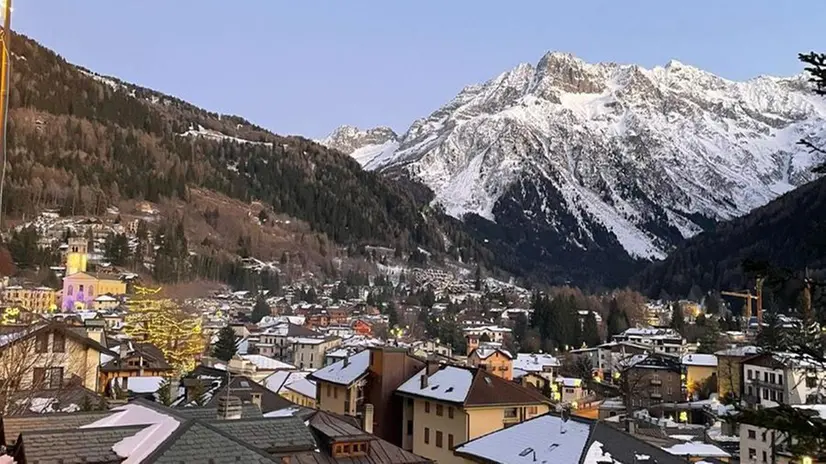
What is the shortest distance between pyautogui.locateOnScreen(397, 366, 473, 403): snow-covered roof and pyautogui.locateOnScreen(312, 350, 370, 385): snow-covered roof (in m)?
2.56

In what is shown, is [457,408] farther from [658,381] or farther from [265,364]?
[658,381]

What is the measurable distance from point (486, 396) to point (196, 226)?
165633mm

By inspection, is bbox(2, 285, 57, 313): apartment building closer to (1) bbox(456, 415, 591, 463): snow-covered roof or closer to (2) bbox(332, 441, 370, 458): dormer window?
(1) bbox(456, 415, 591, 463): snow-covered roof

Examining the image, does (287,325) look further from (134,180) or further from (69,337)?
(134,180)

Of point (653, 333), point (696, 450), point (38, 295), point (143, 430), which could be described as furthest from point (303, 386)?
point (38, 295)

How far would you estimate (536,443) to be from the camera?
25891mm

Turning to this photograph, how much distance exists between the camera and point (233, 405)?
20.2m

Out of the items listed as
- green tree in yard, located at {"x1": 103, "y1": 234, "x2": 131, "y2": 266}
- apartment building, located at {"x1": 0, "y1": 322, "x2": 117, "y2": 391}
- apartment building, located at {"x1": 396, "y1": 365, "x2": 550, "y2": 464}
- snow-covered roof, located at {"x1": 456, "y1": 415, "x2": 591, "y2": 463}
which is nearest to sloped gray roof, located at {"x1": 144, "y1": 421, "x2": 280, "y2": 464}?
snow-covered roof, located at {"x1": 456, "y1": 415, "x2": 591, "y2": 463}

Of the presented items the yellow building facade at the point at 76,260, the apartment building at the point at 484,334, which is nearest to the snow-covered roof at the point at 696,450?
the apartment building at the point at 484,334

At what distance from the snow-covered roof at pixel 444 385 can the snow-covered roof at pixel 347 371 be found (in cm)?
256

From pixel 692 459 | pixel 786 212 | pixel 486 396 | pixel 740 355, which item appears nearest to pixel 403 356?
pixel 486 396

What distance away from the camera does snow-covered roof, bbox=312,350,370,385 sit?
137ft

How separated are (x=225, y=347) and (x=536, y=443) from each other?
2191 inches

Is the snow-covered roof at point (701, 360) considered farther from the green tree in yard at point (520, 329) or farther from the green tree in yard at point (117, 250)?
the green tree in yard at point (117, 250)
